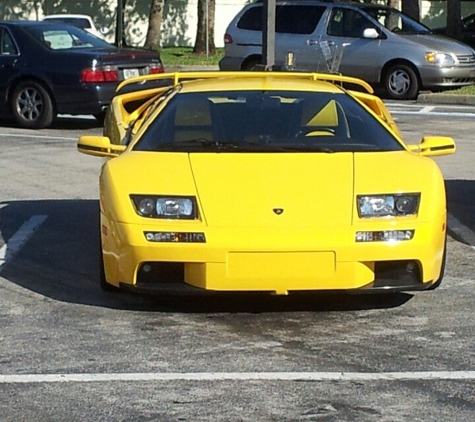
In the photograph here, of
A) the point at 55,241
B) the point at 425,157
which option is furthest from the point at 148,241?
the point at 55,241

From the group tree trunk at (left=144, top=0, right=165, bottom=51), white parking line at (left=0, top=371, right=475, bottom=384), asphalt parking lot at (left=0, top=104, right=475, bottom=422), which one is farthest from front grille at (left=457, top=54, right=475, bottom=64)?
tree trunk at (left=144, top=0, right=165, bottom=51)

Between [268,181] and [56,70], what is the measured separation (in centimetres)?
935

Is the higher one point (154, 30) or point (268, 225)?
point (268, 225)

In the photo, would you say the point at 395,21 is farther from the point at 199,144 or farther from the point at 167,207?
the point at 167,207

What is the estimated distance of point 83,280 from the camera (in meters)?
7.12

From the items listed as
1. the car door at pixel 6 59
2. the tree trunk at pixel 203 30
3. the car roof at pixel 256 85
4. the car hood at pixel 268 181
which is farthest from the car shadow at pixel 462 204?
the tree trunk at pixel 203 30

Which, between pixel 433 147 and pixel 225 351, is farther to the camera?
pixel 433 147

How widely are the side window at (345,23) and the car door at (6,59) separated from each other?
644cm

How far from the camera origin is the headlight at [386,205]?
19.5 ft

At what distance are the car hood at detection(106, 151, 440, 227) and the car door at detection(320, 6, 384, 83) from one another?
1297cm

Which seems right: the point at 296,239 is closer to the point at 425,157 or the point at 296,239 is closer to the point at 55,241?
the point at 425,157

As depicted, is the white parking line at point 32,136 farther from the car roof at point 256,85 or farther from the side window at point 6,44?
the car roof at point 256,85

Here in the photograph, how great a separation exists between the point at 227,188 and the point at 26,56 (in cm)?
978

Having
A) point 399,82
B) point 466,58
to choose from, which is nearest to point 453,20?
point 466,58
